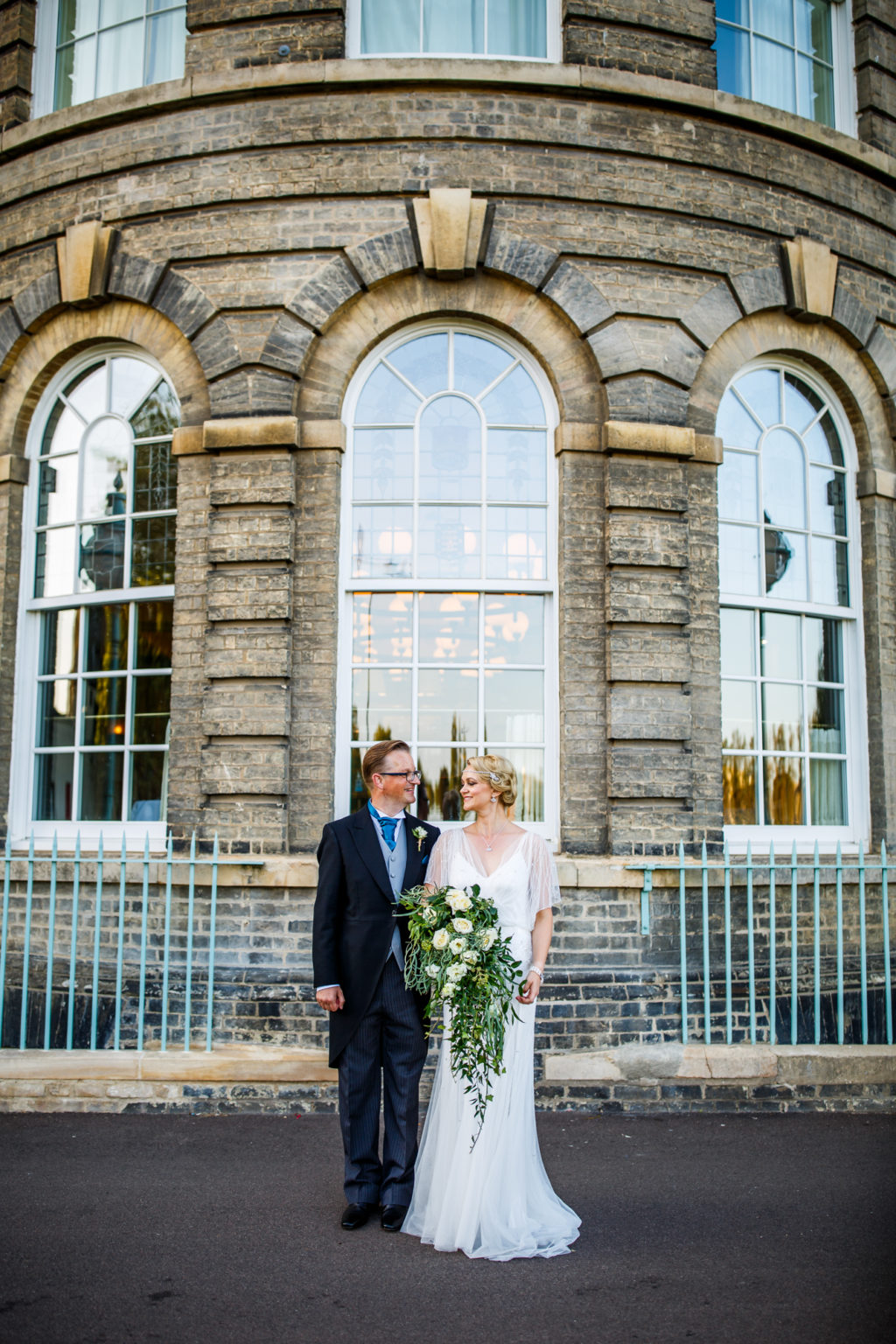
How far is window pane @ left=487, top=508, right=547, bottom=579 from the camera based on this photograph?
7.33 m

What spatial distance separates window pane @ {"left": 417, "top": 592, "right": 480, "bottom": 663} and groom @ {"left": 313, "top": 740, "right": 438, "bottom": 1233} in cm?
276

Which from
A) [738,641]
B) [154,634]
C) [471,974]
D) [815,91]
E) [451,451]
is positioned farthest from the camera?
[815,91]

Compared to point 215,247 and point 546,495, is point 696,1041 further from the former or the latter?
point 215,247

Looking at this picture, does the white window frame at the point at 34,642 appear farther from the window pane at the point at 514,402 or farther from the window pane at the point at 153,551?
the window pane at the point at 514,402

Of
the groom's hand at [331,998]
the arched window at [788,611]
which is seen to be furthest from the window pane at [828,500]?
the groom's hand at [331,998]

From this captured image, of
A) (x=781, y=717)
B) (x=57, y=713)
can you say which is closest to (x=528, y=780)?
(x=781, y=717)

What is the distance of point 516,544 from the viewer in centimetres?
736

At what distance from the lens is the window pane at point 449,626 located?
23.8 ft

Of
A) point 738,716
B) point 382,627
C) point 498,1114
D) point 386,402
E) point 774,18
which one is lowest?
point 498,1114

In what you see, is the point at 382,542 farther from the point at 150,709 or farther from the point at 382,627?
the point at 150,709

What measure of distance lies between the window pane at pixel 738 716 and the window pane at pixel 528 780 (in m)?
1.41

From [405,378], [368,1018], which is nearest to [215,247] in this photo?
[405,378]

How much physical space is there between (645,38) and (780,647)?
4.44 meters

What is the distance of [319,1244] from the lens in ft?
13.5
